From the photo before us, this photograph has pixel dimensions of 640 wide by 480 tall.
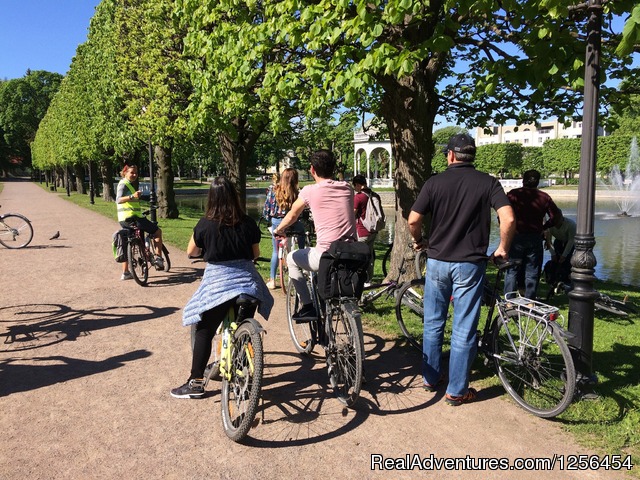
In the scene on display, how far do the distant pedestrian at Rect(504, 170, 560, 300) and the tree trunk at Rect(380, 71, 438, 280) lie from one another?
58.8 inches

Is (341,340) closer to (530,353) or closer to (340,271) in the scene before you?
(340,271)

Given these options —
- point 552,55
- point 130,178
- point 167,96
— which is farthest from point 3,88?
point 552,55

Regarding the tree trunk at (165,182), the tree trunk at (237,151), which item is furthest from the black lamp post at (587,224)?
the tree trunk at (165,182)

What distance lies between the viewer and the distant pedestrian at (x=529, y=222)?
21.4 feet

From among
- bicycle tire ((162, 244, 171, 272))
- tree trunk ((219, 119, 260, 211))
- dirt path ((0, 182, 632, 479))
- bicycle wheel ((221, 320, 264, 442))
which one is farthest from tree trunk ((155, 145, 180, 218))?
bicycle wheel ((221, 320, 264, 442))

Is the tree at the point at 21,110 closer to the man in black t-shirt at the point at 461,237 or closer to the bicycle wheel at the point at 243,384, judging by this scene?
the bicycle wheel at the point at 243,384

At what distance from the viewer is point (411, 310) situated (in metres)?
5.85

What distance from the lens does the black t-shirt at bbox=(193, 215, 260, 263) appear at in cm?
390

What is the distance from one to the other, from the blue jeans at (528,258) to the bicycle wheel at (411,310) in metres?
1.71

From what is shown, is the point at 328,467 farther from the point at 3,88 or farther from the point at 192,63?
the point at 3,88

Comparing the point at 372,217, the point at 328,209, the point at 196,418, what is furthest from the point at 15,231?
the point at 328,209

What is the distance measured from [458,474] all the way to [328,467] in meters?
0.86

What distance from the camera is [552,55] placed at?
5.21 m

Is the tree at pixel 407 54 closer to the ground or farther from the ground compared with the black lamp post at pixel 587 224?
farther from the ground
